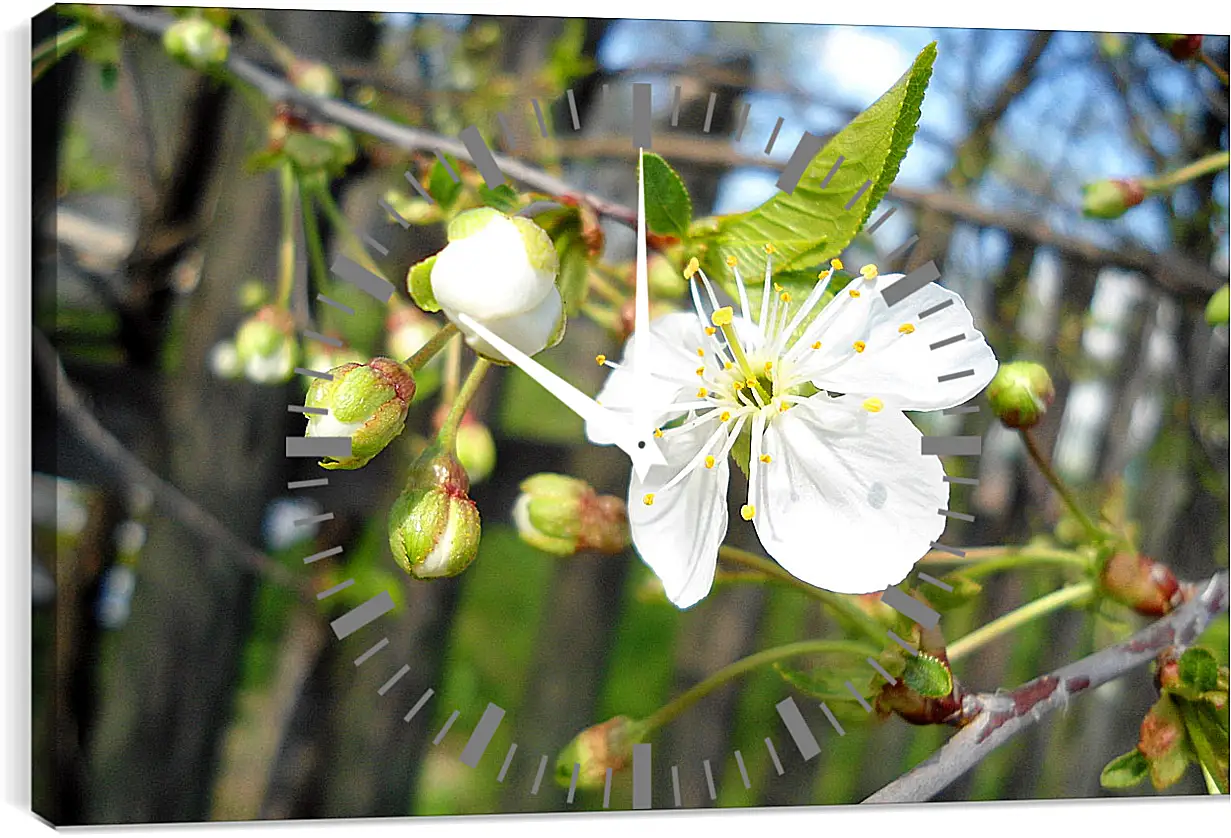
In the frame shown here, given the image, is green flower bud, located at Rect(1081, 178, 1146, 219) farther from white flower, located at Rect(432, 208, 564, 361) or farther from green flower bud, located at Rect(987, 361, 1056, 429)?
white flower, located at Rect(432, 208, 564, 361)

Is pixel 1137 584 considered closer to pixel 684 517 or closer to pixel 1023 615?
pixel 1023 615

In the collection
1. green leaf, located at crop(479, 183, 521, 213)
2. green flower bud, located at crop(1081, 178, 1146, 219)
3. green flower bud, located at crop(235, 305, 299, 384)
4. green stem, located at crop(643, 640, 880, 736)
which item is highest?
green flower bud, located at crop(1081, 178, 1146, 219)

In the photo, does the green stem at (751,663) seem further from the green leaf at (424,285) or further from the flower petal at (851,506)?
the green leaf at (424,285)

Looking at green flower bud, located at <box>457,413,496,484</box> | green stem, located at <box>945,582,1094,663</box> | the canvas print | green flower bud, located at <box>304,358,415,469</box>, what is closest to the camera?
green flower bud, located at <box>304,358,415,469</box>

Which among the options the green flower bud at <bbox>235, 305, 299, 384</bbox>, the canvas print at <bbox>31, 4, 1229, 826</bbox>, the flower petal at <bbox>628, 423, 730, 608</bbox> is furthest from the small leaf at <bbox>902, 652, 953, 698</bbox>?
the green flower bud at <bbox>235, 305, 299, 384</bbox>

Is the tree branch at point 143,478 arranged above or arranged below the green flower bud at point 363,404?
below

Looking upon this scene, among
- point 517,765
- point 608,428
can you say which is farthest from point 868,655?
point 517,765

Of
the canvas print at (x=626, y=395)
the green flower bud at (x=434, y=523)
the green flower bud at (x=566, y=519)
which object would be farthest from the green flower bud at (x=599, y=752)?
the green flower bud at (x=434, y=523)

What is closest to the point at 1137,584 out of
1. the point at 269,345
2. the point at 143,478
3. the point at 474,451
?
the point at 474,451
